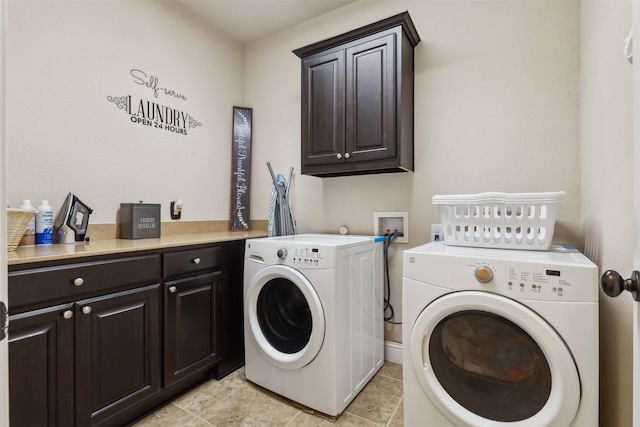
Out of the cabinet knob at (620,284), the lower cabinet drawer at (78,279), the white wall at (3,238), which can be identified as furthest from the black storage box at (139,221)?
the cabinet knob at (620,284)

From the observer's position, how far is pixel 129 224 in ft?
6.02

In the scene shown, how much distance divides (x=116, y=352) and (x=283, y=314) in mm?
806

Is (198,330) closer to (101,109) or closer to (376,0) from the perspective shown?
(101,109)

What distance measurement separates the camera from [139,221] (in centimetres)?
186

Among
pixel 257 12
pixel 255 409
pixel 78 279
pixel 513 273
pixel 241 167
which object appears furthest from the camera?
pixel 241 167

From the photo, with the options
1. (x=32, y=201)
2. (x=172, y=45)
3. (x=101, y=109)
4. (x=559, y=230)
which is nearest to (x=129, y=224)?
(x=32, y=201)

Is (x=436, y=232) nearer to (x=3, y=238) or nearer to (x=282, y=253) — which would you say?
(x=282, y=253)

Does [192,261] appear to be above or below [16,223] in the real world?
below

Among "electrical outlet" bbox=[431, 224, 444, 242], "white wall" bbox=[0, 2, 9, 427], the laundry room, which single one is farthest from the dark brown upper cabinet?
"white wall" bbox=[0, 2, 9, 427]

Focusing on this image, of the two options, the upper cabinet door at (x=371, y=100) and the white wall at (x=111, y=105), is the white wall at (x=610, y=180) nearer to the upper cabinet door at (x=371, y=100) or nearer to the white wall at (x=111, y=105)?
the upper cabinet door at (x=371, y=100)

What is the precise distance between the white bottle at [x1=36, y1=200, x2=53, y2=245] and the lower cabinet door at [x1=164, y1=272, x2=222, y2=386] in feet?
2.11

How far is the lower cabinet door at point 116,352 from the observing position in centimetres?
125

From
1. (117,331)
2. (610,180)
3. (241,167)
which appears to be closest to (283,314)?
(117,331)

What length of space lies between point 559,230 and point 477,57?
1.10 metres
